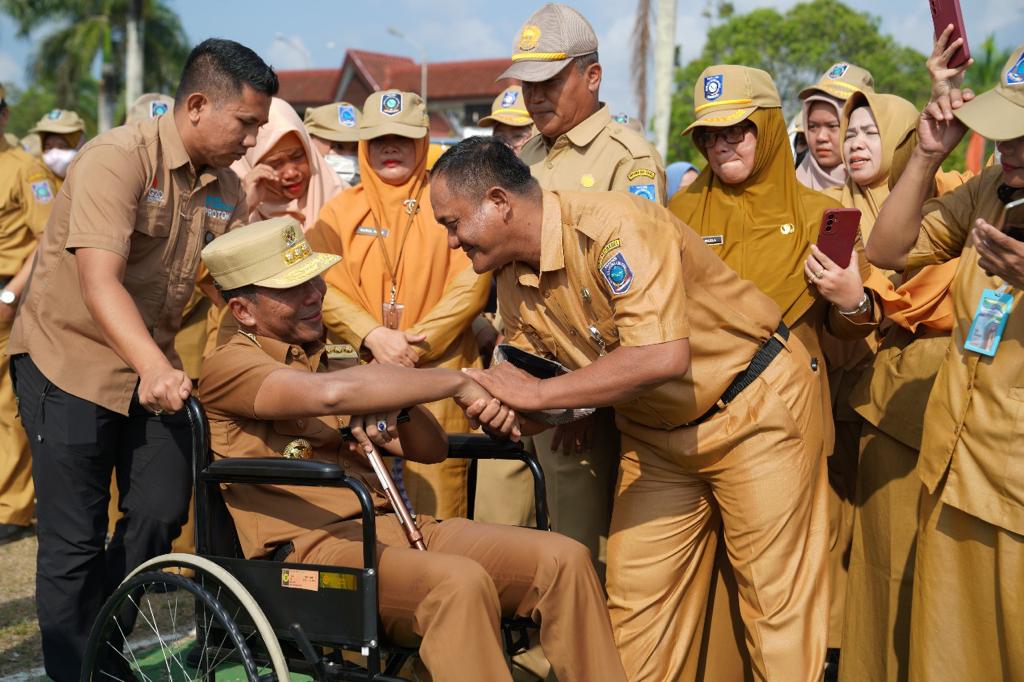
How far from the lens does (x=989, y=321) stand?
318 cm

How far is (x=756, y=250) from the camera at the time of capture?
12.8 feet

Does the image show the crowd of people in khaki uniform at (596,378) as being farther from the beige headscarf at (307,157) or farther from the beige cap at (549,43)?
the beige headscarf at (307,157)

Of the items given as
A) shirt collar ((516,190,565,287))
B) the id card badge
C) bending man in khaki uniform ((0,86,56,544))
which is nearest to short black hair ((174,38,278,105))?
shirt collar ((516,190,565,287))

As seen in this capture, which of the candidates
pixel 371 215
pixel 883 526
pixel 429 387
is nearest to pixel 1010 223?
pixel 883 526

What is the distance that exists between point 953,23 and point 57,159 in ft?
23.8

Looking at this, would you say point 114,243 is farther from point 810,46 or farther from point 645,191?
point 810,46

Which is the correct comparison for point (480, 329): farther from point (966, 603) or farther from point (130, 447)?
point (966, 603)

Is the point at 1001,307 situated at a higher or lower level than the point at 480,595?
higher

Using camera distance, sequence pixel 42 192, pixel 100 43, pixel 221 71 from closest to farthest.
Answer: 1. pixel 221 71
2. pixel 42 192
3. pixel 100 43

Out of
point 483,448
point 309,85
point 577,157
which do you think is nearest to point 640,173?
point 577,157

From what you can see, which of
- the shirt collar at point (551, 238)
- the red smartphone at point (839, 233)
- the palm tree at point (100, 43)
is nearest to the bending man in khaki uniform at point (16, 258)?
the shirt collar at point (551, 238)

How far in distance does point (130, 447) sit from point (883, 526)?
260cm

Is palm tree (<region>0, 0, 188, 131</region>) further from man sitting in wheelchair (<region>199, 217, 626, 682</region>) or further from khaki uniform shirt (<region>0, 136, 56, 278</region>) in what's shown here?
man sitting in wheelchair (<region>199, 217, 626, 682</region>)

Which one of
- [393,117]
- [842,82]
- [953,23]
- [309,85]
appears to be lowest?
[309,85]
